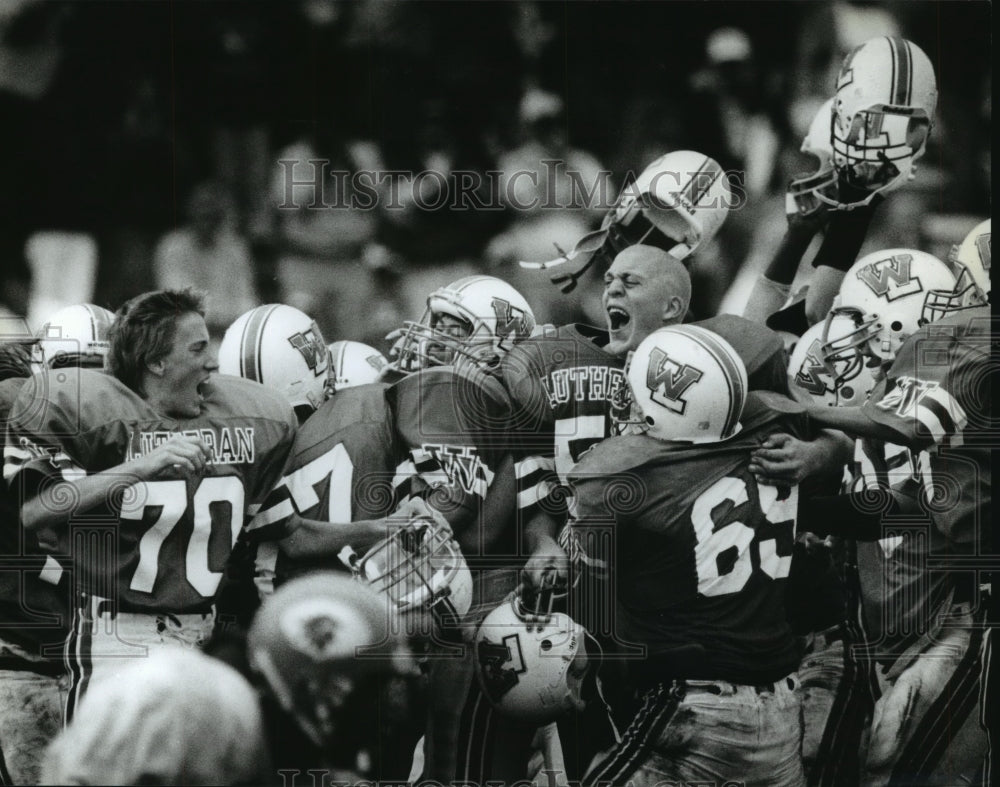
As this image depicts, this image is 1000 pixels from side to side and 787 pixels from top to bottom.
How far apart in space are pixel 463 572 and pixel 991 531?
1399mm

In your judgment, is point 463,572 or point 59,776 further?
point 463,572

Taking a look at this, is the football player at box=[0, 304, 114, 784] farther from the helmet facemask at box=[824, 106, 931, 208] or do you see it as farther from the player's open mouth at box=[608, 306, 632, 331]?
the helmet facemask at box=[824, 106, 931, 208]

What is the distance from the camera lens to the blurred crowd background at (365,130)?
10.1 feet

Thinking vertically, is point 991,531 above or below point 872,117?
below

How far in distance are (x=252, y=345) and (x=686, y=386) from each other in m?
1.10

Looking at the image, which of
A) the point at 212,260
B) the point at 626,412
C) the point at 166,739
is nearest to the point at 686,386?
the point at 626,412

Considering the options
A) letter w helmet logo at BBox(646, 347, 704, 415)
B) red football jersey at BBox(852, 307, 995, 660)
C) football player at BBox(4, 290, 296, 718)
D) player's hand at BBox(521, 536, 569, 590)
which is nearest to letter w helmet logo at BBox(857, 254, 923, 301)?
red football jersey at BBox(852, 307, 995, 660)

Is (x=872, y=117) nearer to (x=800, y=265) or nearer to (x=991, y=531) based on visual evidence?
(x=800, y=265)

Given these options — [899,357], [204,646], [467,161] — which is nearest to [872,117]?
[899,357]

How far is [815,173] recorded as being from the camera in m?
3.17

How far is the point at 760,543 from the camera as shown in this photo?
3.08m

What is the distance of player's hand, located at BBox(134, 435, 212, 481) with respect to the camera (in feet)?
9.85

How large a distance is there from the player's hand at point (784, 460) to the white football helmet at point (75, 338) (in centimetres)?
167

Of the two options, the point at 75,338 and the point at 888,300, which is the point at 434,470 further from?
the point at 888,300
